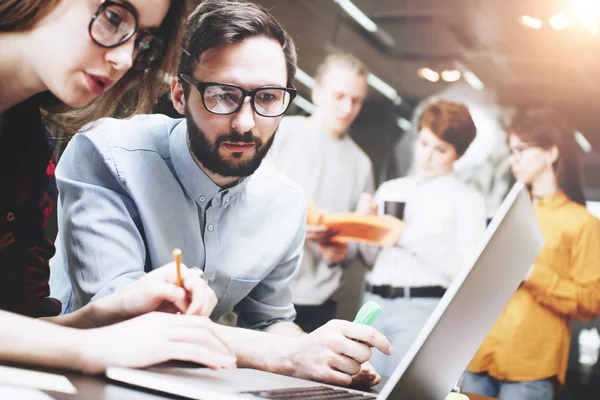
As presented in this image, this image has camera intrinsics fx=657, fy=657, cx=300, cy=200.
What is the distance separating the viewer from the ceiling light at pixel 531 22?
252cm

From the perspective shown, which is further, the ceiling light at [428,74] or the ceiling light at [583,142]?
the ceiling light at [428,74]

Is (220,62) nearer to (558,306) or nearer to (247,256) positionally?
→ (247,256)

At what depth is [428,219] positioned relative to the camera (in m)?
→ 2.40

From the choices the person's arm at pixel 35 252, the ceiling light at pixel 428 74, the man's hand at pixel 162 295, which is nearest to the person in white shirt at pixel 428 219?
the ceiling light at pixel 428 74

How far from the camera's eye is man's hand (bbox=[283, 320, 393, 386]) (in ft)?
4.46

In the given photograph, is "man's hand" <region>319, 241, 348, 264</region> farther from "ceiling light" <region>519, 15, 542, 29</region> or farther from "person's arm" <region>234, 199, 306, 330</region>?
"ceiling light" <region>519, 15, 542, 29</region>

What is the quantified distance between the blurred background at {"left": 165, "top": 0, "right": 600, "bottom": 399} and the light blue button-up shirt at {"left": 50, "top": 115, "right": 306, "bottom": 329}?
3.22ft

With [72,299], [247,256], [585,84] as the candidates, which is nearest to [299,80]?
[247,256]

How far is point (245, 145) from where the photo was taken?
5.04 feet

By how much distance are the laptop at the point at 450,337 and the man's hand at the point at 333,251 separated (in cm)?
94

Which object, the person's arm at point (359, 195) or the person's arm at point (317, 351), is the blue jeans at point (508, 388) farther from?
the person's arm at point (317, 351)

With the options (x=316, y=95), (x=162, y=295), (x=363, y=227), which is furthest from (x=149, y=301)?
(x=363, y=227)

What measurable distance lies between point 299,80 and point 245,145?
1.20 ft

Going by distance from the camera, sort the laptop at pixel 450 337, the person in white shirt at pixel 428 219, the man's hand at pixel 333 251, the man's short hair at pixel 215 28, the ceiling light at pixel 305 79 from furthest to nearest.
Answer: the person in white shirt at pixel 428 219
the man's hand at pixel 333 251
the ceiling light at pixel 305 79
the man's short hair at pixel 215 28
the laptop at pixel 450 337
